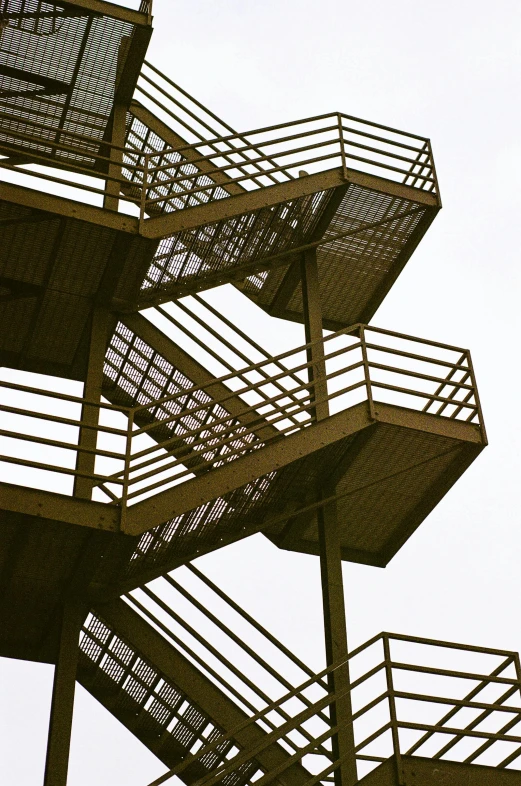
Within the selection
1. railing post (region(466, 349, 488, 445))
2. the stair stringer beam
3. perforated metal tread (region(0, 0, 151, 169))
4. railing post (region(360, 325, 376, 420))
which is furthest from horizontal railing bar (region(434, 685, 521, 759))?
perforated metal tread (region(0, 0, 151, 169))

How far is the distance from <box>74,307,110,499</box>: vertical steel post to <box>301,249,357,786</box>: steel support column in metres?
2.95

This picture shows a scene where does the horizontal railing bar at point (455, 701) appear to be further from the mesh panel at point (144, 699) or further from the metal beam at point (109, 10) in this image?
the metal beam at point (109, 10)

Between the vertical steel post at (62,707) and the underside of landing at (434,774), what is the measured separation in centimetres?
354

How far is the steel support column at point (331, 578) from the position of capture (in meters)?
12.7

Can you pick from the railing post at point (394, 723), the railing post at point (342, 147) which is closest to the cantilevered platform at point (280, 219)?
the railing post at point (342, 147)

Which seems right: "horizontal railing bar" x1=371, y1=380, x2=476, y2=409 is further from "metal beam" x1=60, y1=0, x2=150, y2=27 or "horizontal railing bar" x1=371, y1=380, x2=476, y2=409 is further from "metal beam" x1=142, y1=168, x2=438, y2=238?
"metal beam" x1=60, y1=0, x2=150, y2=27

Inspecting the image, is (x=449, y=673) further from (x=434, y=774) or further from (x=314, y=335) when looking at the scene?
(x=314, y=335)

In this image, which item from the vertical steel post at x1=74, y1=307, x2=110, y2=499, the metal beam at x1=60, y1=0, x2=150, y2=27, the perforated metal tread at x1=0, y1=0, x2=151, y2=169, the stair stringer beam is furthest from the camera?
the perforated metal tread at x1=0, y1=0, x2=151, y2=169

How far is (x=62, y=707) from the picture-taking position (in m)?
12.7

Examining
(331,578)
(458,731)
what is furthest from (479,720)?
(331,578)

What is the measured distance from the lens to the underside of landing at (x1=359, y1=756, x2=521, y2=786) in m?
11.6

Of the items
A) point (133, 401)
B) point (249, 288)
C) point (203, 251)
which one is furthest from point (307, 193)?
point (133, 401)

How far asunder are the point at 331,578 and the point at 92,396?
13.3 ft

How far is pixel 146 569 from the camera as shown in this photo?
545 inches
